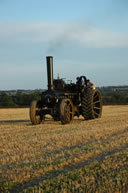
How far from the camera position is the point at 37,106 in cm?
1505

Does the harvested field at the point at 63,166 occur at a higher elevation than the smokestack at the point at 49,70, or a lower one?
lower

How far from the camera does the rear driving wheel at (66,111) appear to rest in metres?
13.8

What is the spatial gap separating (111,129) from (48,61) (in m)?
4.89

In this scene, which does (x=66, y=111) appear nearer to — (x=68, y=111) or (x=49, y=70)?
(x=68, y=111)

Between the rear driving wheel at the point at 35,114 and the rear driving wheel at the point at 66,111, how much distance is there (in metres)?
1.37

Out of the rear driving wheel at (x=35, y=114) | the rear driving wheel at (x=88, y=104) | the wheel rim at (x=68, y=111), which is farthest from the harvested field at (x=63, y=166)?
the rear driving wheel at (x=88, y=104)

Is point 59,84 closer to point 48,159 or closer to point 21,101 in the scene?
point 48,159

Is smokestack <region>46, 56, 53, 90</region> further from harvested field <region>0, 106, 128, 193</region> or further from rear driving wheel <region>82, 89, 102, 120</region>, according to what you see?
harvested field <region>0, 106, 128, 193</region>

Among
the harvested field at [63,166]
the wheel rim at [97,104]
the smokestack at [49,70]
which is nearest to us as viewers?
the harvested field at [63,166]

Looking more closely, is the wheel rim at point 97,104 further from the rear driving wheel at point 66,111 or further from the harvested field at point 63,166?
the harvested field at point 63,166

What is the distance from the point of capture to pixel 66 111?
47.1 ft

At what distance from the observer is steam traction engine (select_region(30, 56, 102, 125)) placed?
1434 cm

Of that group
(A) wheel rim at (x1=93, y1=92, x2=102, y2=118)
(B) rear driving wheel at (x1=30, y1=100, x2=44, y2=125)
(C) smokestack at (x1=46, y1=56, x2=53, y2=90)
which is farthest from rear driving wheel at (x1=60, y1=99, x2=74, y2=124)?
(A) wheel rim at (x1=93, y1=92, x2=102, y2=118)

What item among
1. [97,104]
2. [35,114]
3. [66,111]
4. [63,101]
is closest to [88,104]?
[66,111]
